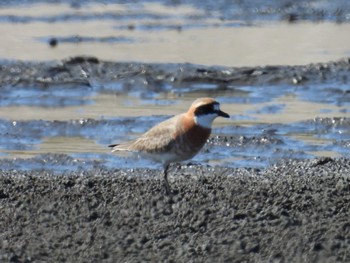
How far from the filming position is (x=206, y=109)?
37.6 ft

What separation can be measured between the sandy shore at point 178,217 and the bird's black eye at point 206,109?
633mm

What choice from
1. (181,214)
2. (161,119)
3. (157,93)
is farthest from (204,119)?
(157,93)

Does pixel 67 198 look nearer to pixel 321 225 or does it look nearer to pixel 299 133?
pixel 321 225

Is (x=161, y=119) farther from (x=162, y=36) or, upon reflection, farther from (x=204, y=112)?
(x=162, y=36)

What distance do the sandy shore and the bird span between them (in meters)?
0.28

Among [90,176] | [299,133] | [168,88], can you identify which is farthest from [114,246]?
[168,88]

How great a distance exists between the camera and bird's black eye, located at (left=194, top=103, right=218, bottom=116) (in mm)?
11445

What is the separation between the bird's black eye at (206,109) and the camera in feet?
37.6

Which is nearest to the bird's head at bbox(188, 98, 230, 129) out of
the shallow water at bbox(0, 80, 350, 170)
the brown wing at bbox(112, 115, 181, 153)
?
the brown wing at bbox(112, 115, 181, 153)

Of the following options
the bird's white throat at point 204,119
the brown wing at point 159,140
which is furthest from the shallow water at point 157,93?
the bird's white throat at point 204,119

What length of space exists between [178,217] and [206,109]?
1.58 meters

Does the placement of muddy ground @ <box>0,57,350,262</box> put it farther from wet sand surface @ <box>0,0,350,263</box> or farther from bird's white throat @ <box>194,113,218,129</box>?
bird's white throat @ <box>194,113,218,129</box>

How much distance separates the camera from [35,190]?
440 inches

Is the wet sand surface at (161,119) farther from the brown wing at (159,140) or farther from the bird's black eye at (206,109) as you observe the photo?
the bird's black eye at (206,109)
